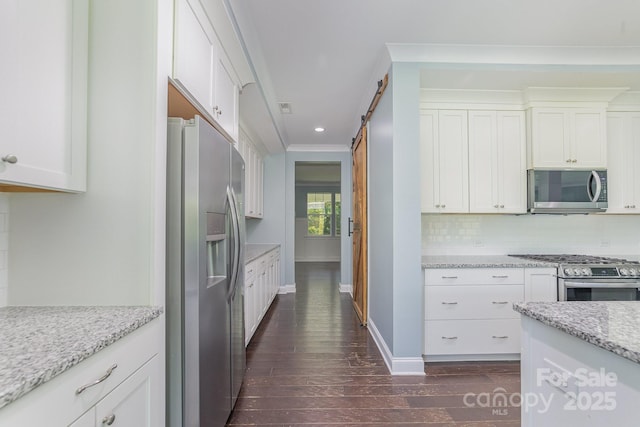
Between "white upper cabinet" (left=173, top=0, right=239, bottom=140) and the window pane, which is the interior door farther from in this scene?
the window pane

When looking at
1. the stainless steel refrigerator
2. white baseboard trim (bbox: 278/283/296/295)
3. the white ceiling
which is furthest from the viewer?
white baseboard trim (bbox: 278/283/296/295)

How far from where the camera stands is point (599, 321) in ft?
3.42

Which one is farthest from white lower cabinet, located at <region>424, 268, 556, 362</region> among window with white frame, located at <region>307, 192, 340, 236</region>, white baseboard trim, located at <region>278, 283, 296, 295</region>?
window with white frame, located at <region>307, 192, 340, 236</region>

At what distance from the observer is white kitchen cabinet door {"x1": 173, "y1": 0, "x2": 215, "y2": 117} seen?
143 centimetres

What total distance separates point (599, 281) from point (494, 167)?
1.23 meters

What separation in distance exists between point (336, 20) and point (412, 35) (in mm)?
597

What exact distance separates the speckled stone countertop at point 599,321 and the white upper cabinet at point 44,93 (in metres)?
1.71

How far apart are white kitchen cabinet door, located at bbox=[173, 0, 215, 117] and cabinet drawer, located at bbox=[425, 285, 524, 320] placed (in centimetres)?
224

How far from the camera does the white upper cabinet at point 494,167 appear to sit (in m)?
3.05

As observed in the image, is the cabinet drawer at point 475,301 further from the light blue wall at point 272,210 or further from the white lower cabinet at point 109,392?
the light blue wall at point 272,210

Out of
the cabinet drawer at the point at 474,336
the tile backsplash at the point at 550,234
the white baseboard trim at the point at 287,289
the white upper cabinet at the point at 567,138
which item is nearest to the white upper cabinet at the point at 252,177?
the white baseboard trim at the point at 287,289

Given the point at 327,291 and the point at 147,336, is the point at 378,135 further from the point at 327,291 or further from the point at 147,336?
the point at 327,291

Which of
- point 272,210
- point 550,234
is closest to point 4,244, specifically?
point 550,234

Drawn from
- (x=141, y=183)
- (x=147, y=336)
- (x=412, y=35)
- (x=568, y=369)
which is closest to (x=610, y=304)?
(x=568, y=369)
